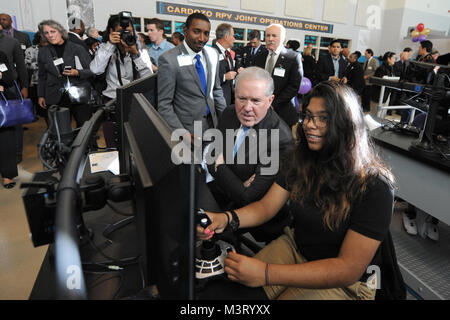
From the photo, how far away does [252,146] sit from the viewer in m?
1.47

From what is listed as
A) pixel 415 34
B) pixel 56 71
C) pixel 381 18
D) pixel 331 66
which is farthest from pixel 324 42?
pixel 56 71

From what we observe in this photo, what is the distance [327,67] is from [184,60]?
4976 millimetres

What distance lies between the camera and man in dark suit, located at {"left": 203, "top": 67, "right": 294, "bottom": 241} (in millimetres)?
1370

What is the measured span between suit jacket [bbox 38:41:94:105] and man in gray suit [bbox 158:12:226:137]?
52.2 inches

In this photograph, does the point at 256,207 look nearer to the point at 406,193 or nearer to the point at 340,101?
the point at 340,101

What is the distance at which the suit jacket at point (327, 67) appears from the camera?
20.6 feet

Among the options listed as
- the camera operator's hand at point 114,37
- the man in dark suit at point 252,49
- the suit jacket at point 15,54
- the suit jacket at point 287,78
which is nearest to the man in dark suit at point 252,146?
the camera operator's hand at point 114,37

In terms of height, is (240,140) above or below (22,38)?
below

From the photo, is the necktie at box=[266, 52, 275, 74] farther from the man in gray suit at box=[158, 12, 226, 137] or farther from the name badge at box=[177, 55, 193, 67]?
the name badge at box=[177, 55, 193, 67]

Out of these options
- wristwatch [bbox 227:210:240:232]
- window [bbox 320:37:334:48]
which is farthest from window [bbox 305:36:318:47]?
wristwatch [bbox 227:210:240:232]

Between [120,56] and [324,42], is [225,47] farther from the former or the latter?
[324,42]

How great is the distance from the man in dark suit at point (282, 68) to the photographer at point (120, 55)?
150cm

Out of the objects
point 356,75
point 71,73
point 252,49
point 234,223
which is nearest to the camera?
point 234,223
